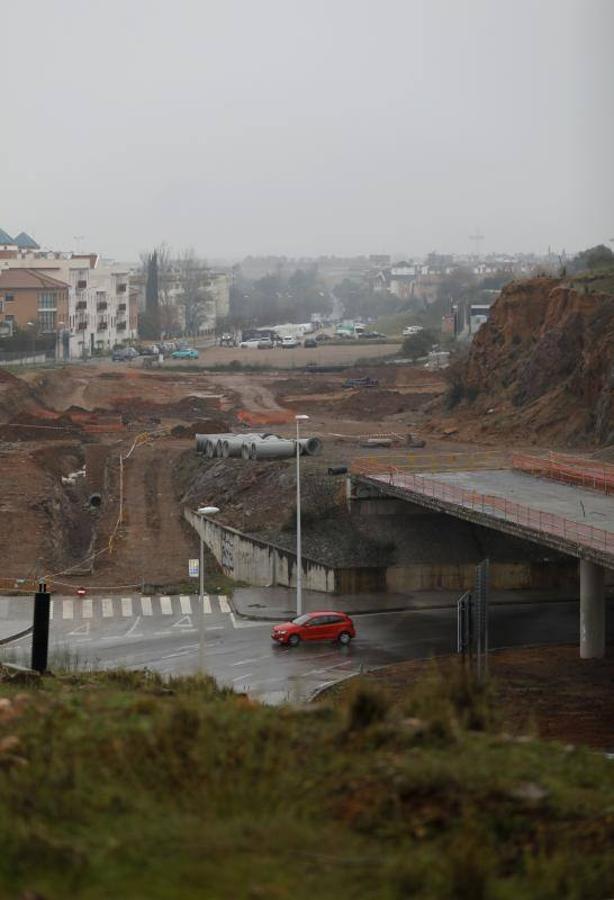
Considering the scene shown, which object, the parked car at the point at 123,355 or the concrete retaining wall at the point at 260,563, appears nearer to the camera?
the concrete retaining wall at the point at 260,563

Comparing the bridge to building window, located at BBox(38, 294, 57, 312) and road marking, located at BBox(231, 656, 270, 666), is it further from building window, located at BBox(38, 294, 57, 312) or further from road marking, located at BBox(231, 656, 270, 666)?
building window, located at BBox(38, 294, 57, 312)

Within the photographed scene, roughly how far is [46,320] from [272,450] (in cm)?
7219

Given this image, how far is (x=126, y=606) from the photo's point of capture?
3631cm

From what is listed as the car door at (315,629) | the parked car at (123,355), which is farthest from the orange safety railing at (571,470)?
the parked car at (123,355)

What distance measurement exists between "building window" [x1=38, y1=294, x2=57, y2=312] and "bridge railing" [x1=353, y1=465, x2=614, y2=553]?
79961 millimetres

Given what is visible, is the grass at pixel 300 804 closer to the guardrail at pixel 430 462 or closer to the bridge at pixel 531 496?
the bridge at pixel 531 496

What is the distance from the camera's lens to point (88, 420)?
235 ft

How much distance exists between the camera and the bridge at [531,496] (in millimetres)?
30734

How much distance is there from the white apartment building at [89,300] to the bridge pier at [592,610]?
284ft

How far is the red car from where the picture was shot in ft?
105

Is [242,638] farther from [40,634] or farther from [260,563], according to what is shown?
[40,634]

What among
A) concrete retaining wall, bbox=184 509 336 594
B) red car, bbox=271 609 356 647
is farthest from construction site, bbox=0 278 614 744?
red car, bbox=271 609 356 647

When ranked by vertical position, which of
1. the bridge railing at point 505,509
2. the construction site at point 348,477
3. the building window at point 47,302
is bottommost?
the construction site at point 348,477

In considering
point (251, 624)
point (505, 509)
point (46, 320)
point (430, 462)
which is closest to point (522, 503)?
point (505, 509)
